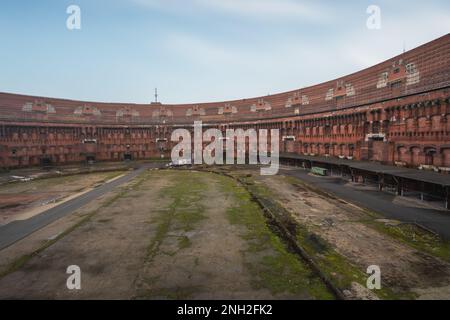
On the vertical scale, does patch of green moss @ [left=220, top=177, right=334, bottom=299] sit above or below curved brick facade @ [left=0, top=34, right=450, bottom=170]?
below

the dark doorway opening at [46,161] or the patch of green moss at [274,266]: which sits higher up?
the dark doorway opening at [46,161]

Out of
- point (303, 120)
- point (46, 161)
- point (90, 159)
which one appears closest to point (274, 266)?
point (303, 120)

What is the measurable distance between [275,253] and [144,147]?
48039mm

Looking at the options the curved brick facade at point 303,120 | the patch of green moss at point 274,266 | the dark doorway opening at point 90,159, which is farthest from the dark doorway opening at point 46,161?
the patch of green moss at point 274,266

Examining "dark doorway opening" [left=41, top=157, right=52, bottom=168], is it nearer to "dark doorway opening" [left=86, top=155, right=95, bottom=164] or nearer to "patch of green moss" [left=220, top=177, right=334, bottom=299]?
"dark doorway opening" [left=86, top=155, right=95, bottom=164]

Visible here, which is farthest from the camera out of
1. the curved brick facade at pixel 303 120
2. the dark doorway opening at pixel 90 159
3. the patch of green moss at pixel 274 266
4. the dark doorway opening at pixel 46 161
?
the dark doorway opening at pixel 90 159

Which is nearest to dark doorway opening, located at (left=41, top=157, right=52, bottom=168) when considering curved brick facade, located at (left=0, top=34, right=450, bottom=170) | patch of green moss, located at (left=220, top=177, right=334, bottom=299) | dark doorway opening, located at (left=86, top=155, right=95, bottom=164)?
curved brick facade, located at (left=0, top=34, right=450, bottom=170)

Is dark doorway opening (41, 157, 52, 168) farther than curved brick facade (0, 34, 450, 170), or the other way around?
dark doorway opening (41, 157, 52, 168)

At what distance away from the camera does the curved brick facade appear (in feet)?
72.5

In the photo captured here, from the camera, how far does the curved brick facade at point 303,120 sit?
2211cm

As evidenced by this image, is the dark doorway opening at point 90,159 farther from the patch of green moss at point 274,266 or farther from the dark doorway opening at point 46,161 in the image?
the patch of green moss at point 274,266
